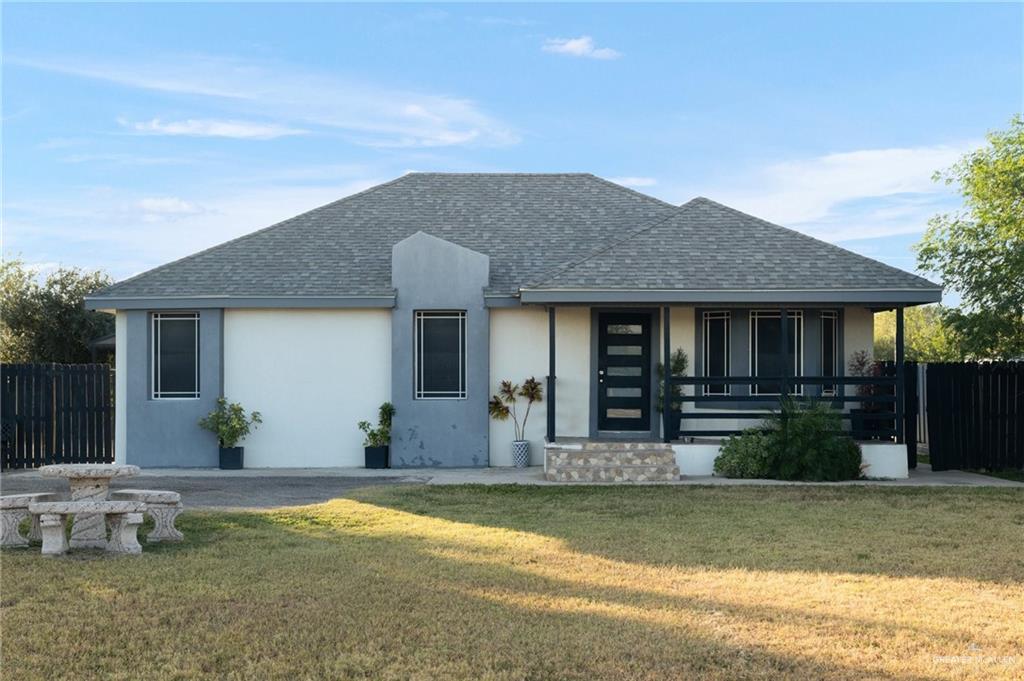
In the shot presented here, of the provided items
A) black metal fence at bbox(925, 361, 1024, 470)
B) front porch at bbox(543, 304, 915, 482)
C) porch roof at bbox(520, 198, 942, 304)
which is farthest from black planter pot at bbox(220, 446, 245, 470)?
black metal fence at bbox(925, 361, 1024, 470)

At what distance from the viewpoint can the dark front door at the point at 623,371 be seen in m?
17.8

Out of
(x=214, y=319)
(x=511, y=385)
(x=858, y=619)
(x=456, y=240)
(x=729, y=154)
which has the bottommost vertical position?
(x=858, y=619)

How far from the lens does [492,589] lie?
8.05m

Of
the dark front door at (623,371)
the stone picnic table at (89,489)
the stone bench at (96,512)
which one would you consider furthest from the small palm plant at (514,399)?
the stone bench at (96,512)

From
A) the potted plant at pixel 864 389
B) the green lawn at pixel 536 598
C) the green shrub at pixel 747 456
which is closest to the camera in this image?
the green lawn at pixel 536 598

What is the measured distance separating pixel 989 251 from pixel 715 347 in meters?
6.15

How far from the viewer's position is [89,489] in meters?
10.5

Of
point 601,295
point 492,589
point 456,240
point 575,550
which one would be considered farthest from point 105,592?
point 456,240

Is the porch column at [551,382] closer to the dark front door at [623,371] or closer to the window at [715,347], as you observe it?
the dark front door at [623,371]

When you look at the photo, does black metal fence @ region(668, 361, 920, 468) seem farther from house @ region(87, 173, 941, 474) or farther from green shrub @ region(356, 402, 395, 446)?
green shrub @ region(356, 402, 395, 446)

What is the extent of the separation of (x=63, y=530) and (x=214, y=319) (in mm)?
8423

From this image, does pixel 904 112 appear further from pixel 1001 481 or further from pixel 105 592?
pixel 105 592

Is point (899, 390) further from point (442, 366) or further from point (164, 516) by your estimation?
point (164, 516)

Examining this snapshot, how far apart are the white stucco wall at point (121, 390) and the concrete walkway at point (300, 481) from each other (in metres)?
0.82
